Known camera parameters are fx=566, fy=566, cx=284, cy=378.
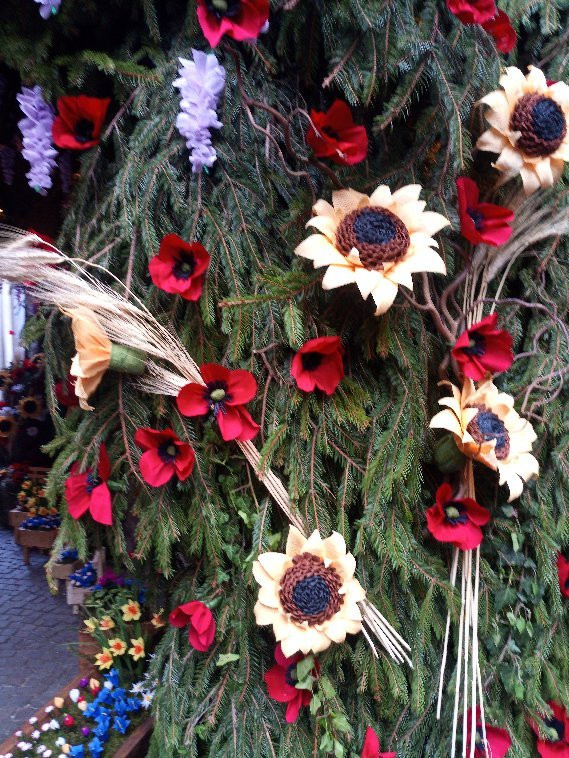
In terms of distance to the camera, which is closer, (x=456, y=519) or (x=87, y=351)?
(x=87, y=351)

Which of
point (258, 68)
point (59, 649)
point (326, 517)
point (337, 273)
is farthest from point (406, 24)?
point (59, 649)

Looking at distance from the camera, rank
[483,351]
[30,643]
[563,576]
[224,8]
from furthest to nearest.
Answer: [30,643]
[563,576]
[483,351]
[224,8]

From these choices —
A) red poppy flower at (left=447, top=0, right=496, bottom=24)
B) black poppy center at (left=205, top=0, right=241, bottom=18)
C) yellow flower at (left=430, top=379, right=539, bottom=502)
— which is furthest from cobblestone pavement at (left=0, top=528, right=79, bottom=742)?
red poppy flower at (left=447, top=0, right=496, bottom=24)

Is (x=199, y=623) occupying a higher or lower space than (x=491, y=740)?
higher

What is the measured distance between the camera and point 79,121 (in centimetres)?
109

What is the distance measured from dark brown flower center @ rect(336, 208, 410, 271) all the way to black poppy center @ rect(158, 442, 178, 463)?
48cm

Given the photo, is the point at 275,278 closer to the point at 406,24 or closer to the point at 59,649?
the point at 406,24

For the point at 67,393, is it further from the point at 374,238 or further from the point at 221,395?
the point at 374,238

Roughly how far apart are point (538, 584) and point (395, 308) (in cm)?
66

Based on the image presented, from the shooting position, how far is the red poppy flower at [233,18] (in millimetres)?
892

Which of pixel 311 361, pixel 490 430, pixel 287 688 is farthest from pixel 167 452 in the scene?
pixel 490 430

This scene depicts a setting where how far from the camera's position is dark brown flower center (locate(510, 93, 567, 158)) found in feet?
3.39

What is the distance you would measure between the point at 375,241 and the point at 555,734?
108 centimetres

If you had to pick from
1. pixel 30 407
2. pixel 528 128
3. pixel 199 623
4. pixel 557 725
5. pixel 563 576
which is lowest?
pixel 30 407
